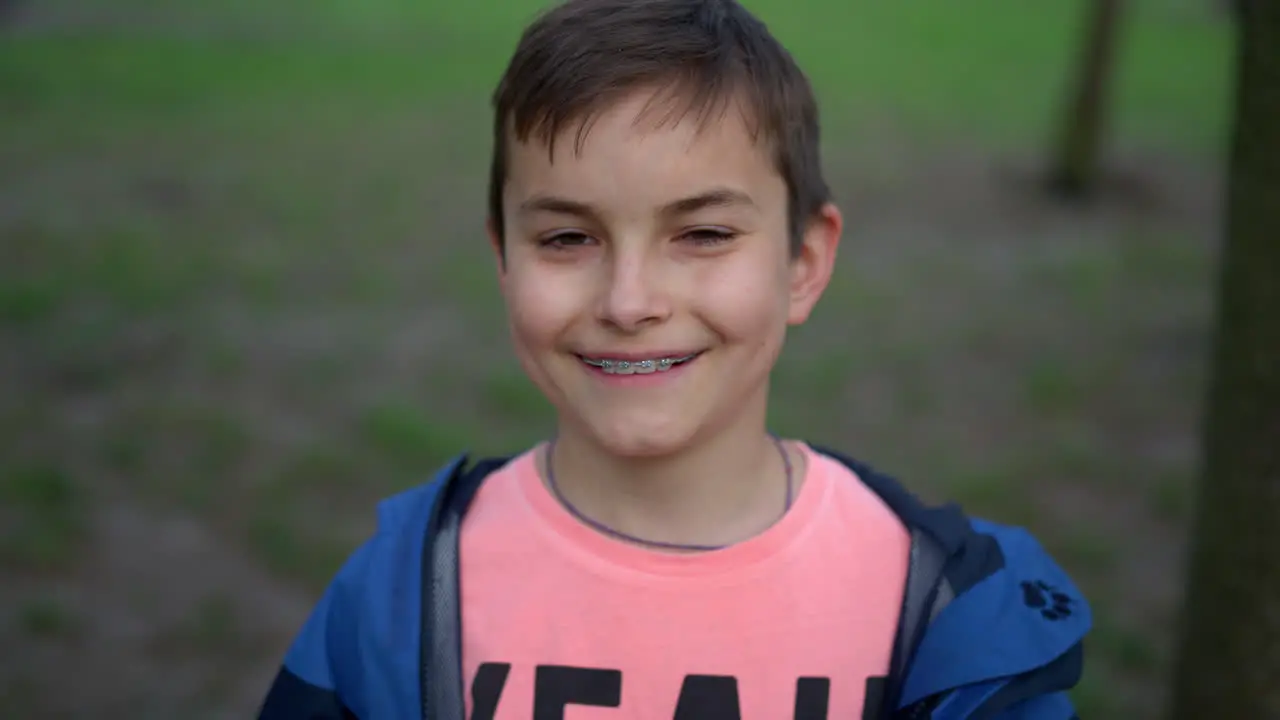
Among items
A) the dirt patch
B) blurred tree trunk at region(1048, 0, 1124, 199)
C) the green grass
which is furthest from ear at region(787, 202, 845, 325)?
blurred tree trunk at region(1048, 0, 1124, 199)

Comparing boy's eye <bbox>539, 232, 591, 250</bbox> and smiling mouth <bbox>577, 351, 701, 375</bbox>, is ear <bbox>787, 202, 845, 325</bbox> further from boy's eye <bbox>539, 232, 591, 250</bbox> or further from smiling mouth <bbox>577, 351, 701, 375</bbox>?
boy's eye <bbox>539, 232, 591, 250</bbox>

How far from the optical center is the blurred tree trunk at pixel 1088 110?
29.2ft

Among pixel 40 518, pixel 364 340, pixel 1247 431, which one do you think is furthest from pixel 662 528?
pixel 364 340

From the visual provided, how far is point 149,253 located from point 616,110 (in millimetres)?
6076

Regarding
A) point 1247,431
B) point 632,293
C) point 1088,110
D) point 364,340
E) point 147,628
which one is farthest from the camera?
point 1088,110

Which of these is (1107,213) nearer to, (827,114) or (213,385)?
(827,114)

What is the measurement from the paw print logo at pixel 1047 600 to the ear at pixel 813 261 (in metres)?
0.53

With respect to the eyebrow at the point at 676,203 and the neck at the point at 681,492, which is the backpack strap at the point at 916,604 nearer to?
the neck at the point at 681,492

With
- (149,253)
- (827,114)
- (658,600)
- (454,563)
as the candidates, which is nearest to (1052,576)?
(658,600)

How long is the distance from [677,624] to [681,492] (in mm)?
205

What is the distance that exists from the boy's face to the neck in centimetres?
8

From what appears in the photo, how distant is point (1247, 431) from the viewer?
236 cm

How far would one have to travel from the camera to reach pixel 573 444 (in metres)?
1.98

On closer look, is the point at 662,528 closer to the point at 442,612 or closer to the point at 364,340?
the point at 442,612
